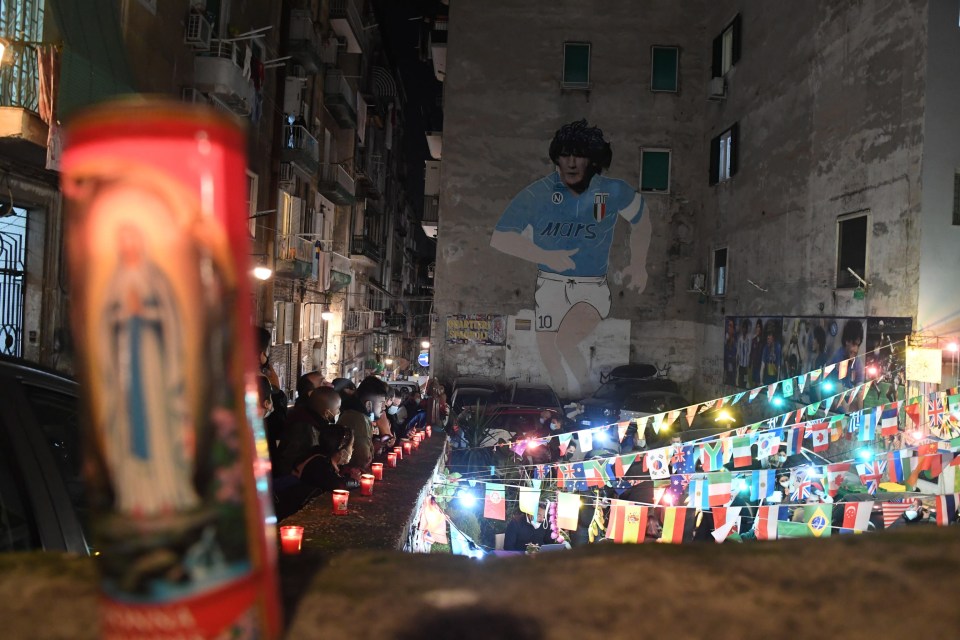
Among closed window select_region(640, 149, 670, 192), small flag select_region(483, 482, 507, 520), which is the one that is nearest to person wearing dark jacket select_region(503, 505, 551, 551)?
small flag select_region(483, 482, 507, 520)

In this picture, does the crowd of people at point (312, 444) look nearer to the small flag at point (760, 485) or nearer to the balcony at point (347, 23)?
the small flag at point (760, 485)

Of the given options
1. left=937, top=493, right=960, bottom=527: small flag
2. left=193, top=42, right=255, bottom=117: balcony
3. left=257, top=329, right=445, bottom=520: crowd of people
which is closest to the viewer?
left=257, top=329, right=445, bottom=520: crowd of people

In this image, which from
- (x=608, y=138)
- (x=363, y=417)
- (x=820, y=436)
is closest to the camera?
(x=363, y=417)

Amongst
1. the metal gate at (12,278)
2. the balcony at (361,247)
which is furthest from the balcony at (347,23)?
the metal gate at (12,278)

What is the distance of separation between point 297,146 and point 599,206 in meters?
8.70

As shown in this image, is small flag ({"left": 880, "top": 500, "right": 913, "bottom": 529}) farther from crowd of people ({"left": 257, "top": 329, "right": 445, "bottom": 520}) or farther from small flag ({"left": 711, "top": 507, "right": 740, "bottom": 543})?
crowd of people ({"left": 257, "top": 329, "right": 445, "bottom": 520})

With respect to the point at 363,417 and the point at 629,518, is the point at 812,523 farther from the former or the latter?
the point at 363,417

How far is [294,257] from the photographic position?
21062mm

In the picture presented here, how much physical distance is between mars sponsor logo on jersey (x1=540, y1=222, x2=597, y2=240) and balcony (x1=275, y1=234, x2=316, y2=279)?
23.5ft

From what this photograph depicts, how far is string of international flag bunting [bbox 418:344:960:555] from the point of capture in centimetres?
700

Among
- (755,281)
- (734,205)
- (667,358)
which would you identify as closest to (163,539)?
(755,281)

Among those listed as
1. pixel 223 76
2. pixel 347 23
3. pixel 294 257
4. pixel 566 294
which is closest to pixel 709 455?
pixel 223 76

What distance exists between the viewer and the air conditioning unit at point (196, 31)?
13875mm

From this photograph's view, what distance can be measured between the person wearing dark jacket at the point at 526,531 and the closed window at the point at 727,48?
1432cm
